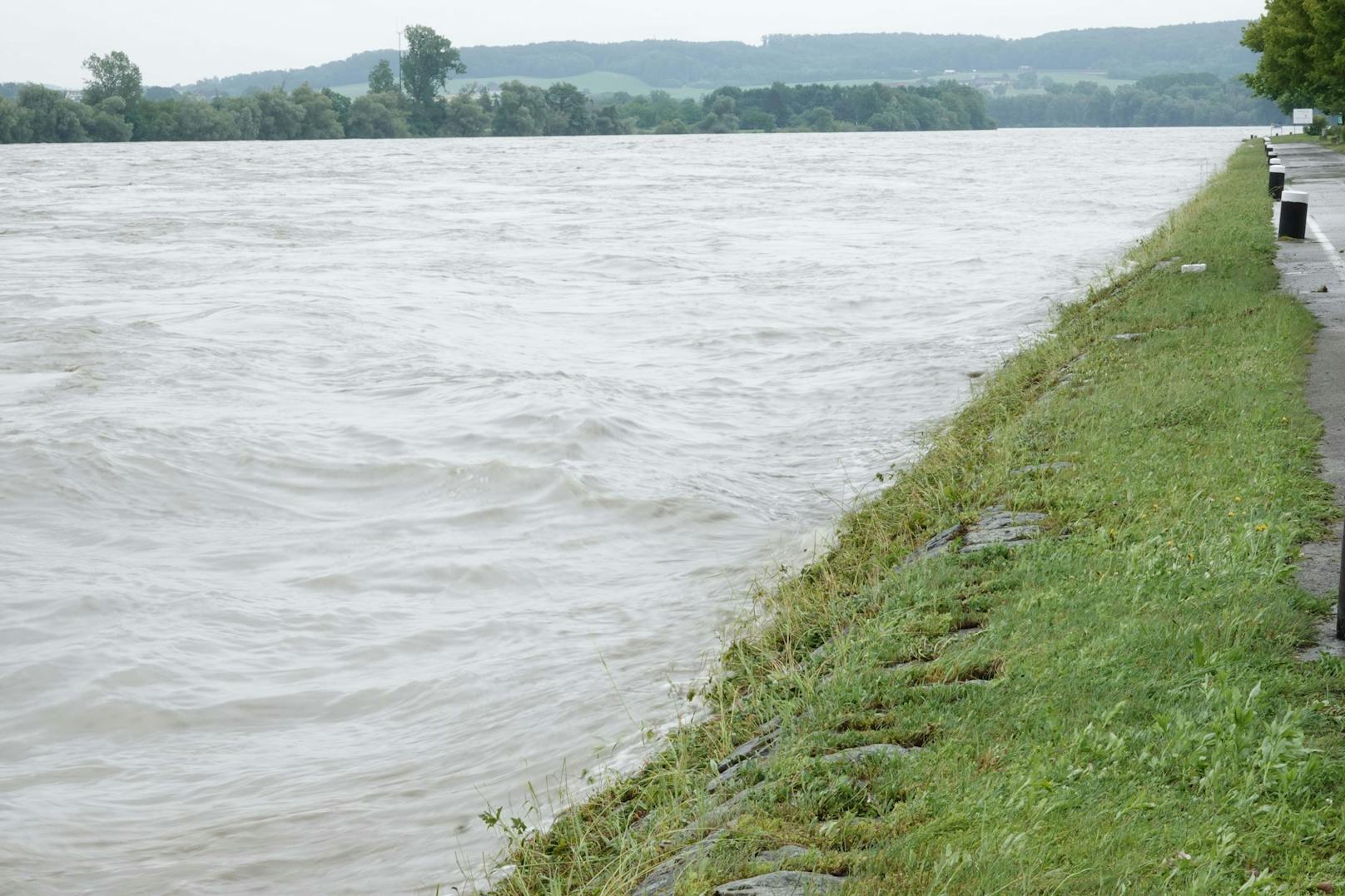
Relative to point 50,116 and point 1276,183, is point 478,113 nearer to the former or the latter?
point 50,116

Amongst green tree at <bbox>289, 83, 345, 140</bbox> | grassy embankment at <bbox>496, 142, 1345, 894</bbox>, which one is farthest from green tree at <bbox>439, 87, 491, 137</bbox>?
grassy embankment at <bbox>496, 142, 1345, 894</bbox>

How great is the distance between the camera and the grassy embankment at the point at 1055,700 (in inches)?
147

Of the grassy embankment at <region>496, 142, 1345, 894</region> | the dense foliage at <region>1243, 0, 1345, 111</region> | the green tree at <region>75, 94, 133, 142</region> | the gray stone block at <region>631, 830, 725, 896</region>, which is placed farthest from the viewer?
the green tree at <region>75, 94, 133, 142</region>

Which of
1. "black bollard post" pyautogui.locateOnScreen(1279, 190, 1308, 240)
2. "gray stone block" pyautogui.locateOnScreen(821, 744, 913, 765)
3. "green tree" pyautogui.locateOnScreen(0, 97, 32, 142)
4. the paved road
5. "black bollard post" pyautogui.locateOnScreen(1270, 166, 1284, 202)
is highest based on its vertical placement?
"green tree" pyautogui.locateOnScreen(0, 97, 32, 142)

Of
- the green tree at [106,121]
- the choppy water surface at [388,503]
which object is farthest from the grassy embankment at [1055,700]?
the green tree at [106,121]

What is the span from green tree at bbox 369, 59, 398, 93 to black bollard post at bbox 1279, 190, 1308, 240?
133 meters

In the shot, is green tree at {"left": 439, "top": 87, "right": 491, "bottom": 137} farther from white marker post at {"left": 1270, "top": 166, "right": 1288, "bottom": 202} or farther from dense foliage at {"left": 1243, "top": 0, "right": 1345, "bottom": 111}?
white marker post at {"left": 1270, "top": 166, "right": 1288, "bottom": 202}

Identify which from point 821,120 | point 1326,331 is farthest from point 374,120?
point 1326,331

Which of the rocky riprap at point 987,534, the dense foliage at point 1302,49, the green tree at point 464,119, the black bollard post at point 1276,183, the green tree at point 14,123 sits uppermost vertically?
the green tree at point 464,119

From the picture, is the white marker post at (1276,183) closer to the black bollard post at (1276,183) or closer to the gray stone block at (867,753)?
the black bollard post at (1276,183)

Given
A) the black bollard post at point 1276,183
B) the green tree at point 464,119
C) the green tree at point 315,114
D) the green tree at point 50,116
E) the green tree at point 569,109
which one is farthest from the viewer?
the green tree at point 569,109

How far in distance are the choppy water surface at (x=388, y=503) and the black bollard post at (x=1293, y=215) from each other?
120 inches

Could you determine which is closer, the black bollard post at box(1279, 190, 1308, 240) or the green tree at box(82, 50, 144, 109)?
the black bollard post at box(1279, 190, 1308, 240)

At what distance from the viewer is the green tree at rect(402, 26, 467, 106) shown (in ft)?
471
